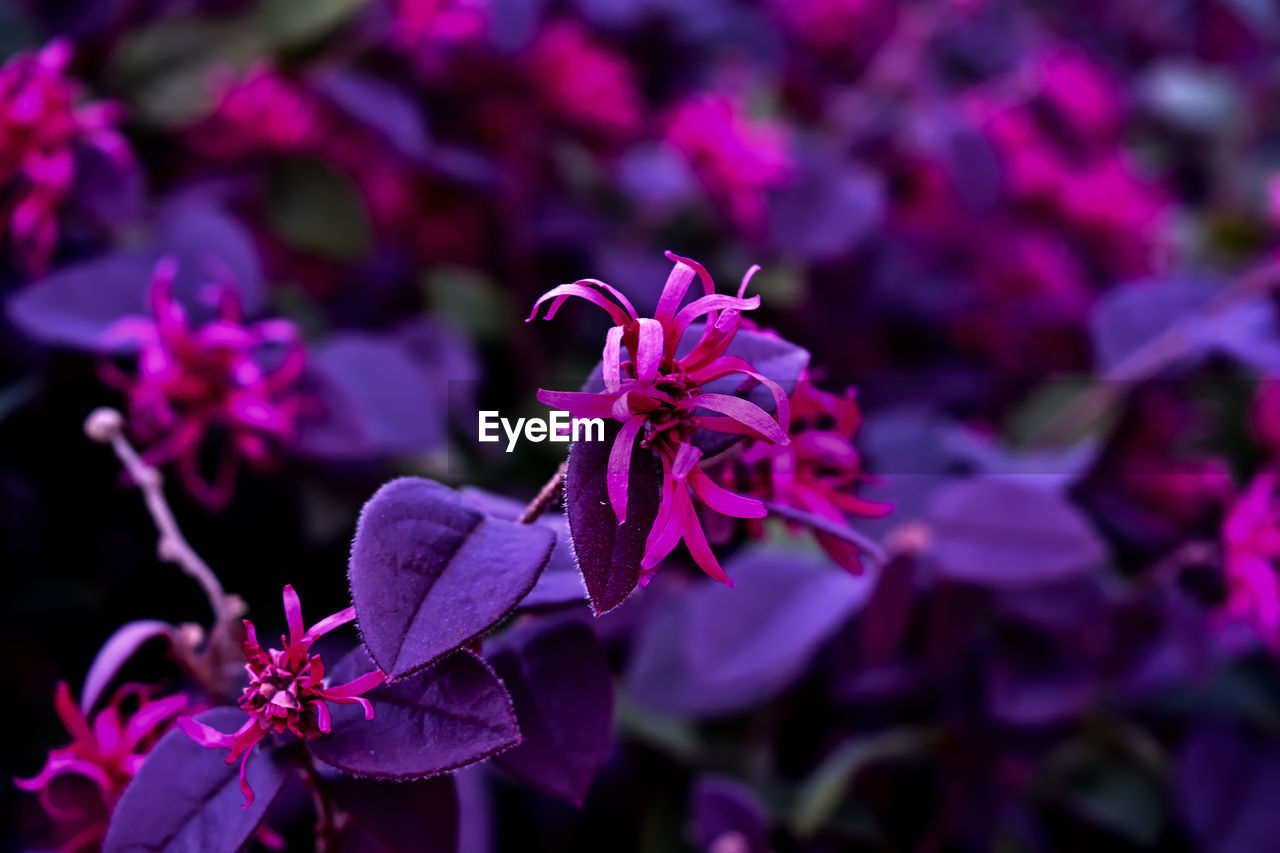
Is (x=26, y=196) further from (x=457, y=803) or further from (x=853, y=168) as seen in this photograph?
(x=853, y=168)

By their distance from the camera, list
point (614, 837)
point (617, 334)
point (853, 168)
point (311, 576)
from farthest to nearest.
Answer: point (853, 168)
point (614, 837)
point (311, 576)
point (617, 334)

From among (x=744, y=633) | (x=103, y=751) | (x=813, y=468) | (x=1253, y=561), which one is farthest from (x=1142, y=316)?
(x=103, y=751)

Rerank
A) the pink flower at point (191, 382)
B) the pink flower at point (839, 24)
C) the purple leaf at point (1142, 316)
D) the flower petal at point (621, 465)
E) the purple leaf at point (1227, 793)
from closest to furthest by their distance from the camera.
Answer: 1. the flower petal at point (621, 465)
2. the pink flower at point (191, 382)
3. the purple leaf at point (1227, 793)
4. the purple leaf at point (1142, 316)
5. the pink flower at point (839, 24)

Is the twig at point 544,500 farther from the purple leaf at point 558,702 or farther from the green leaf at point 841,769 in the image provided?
the green leaf at point 841,769

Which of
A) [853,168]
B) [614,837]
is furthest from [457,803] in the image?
[853,168]

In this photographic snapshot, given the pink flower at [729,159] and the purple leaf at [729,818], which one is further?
the pink flower at [729,159]

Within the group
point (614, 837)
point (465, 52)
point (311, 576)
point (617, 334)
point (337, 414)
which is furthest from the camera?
point (465, 52)

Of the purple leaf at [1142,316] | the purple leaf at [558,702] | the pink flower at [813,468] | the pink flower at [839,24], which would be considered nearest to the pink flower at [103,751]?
the purple leaf at [558,702]

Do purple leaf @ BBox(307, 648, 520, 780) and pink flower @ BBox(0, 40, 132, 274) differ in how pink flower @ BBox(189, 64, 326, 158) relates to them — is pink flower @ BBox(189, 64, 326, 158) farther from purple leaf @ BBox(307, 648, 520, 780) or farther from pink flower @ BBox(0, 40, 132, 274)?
purple leaf @ BBox(307, 648, 520, 780)
